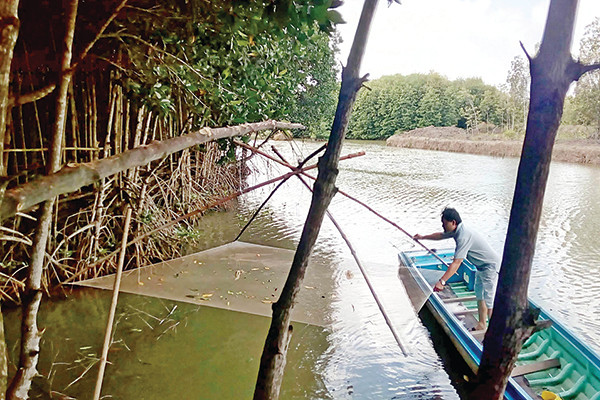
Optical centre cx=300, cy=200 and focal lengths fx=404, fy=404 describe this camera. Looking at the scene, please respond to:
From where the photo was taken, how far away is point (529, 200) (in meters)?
1.05

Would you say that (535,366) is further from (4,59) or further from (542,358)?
(4,59)

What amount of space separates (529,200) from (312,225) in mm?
629

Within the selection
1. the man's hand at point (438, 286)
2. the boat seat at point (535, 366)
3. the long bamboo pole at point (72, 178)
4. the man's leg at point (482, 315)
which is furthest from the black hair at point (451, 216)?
the long bamboo pole at point (72, 178)

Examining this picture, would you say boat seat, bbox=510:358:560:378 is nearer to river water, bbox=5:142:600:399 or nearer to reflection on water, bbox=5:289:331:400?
river water, bbox=5:142:600:399

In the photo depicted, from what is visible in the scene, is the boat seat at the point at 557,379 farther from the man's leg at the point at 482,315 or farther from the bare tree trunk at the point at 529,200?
the bare tree trunk at the point at 529,200

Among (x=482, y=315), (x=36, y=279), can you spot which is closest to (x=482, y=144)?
(x=482, y=315)

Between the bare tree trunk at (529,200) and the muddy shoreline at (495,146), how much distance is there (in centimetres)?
1425

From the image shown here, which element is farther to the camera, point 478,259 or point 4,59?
point 478,259

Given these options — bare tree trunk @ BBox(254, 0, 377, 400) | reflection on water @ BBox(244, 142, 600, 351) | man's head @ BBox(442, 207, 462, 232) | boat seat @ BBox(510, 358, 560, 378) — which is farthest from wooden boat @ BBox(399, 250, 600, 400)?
bare tree trunk @ BBox(254, 0, 377, 400)

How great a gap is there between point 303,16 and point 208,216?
21.5 ft

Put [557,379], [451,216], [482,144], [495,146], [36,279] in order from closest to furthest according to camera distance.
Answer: [36,279]
[557,379]
[451,216]
[495,146]
[482,144]

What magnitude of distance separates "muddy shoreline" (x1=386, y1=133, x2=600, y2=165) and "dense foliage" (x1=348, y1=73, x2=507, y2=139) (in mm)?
3207

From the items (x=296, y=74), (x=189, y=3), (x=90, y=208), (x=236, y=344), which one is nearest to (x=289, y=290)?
(x=189, y=3)

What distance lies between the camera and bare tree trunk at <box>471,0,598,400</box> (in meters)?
1.02
